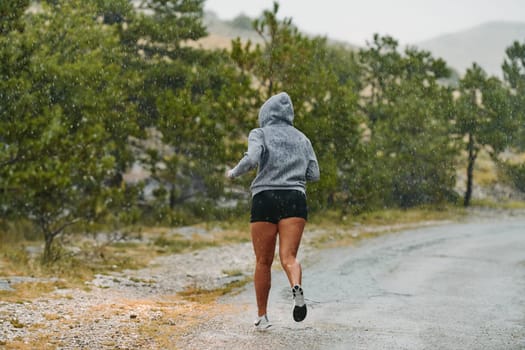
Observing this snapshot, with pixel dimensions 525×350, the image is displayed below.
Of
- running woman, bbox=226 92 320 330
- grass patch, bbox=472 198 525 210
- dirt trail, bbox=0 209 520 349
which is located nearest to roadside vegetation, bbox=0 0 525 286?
dirt trail, bbox=0 209 520 349

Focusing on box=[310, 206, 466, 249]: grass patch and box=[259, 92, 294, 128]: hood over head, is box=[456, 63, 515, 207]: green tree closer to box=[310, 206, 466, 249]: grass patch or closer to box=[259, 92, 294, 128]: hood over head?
box=[310, 206, 466, 249]: grass patch

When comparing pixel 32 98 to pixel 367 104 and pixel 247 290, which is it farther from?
pixel 367 104

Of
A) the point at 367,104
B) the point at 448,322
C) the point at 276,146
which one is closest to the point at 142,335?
the point at 276,146

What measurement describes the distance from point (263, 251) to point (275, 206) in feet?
1.33

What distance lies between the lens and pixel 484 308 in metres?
7.09

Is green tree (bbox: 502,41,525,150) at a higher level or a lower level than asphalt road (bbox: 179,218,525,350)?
higher

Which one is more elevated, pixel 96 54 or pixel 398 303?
pixel 96 54

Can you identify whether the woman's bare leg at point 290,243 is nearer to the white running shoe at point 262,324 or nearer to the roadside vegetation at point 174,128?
the white running shoe at point 262,324

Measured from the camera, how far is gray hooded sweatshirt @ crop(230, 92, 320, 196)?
5.33 meters

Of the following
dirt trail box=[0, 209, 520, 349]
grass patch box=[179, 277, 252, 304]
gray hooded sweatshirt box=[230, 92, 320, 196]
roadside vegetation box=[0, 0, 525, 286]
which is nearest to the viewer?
dirt trail box=[0, 209, 520, 349]

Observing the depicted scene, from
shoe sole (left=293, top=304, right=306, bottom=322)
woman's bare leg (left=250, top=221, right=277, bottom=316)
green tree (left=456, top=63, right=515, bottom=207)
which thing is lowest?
shoe sole (left=293, top=304, right=306, bottom=322)

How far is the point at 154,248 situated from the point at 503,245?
8592 mm

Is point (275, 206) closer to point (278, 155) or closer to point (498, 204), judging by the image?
point (278, 155)

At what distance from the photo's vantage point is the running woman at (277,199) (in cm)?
527
